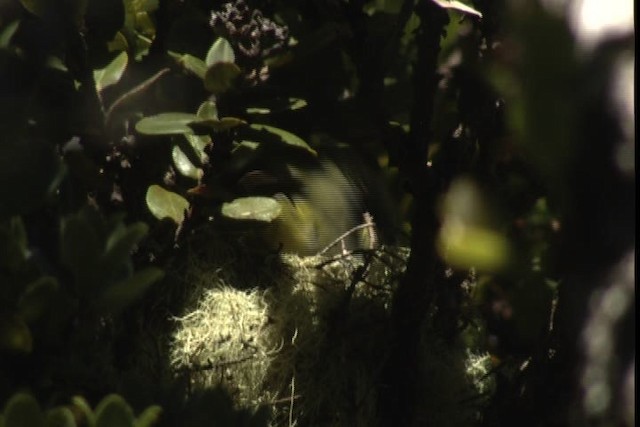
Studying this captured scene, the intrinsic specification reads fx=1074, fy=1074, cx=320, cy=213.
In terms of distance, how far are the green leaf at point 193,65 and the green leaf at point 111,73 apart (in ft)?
0.26

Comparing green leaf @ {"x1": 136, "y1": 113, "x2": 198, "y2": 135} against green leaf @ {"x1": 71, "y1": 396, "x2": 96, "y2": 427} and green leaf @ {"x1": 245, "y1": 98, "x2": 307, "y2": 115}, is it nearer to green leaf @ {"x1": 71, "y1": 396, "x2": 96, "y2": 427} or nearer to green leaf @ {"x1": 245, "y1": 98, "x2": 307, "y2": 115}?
green leaf @ {"x1": 245, "y1": 98, "x2": 307, "y2": 115}

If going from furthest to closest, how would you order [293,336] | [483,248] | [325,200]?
[325,200], [293,336], [483,248]

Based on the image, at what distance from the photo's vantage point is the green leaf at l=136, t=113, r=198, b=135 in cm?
142

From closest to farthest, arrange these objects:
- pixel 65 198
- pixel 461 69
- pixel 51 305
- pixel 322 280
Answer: pixel 51 305 < pixel 65 198 < pixel 461 69 < pixel 322 280

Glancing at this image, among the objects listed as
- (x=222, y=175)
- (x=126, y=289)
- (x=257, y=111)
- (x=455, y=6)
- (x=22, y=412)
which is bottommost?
(x=22, y=412)

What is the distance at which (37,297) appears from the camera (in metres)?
1.08

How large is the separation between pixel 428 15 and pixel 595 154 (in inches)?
33.3

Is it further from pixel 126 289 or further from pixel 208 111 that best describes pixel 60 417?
pixel 208 111

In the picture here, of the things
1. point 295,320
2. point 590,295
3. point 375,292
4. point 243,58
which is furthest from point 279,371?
point 590,295

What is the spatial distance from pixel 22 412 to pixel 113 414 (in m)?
0.09

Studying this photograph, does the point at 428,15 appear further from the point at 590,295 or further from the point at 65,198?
the point at 590,295

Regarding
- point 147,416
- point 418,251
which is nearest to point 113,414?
point 147,416

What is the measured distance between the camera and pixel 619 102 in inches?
25.8

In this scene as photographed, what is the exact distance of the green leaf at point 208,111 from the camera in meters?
1.42
